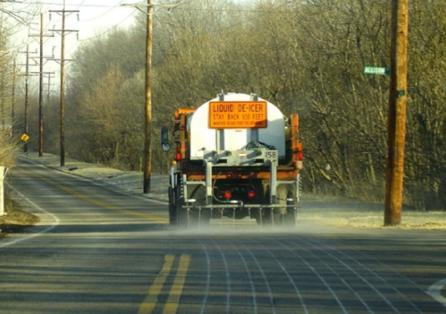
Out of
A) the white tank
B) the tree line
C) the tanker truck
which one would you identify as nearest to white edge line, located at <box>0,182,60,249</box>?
the tanker truck

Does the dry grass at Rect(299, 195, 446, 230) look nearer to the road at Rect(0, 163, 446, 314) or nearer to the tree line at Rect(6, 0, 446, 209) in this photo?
the tree line at Rect(6, 0, 446, 209)

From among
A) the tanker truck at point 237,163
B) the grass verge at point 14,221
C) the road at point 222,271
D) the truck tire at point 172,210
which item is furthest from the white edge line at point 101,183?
the road at point 222,271

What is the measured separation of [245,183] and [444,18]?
11.1 metres

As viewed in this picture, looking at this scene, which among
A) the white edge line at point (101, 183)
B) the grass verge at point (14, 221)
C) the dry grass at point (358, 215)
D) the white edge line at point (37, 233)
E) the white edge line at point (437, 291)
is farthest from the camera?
the white edge line at point (101, 183)

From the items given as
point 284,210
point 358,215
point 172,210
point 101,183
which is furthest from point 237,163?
point 101,183

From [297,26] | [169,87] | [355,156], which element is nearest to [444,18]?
[355,156]

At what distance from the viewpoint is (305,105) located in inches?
1673

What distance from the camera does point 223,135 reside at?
23.8 m

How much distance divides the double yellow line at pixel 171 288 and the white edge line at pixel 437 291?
2841 mm

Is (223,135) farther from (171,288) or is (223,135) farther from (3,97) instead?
(3,97)

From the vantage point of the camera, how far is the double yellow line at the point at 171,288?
34.3 feet

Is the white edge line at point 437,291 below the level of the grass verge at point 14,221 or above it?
above

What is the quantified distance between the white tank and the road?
77.3 inches

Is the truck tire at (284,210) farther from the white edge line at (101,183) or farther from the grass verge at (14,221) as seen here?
the white edge line at (101,183)
